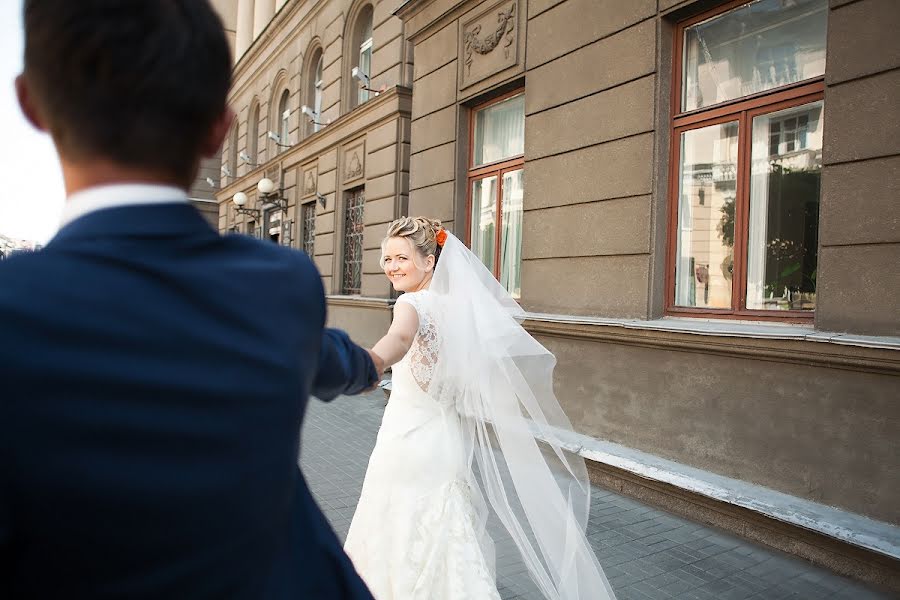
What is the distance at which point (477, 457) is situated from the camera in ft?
10.8

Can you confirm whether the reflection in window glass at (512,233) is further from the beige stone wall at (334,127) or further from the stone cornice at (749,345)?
the beige stone wall at (334,127)

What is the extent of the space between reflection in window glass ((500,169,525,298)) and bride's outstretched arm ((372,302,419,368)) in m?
5.18

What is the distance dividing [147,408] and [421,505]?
2.32 meters

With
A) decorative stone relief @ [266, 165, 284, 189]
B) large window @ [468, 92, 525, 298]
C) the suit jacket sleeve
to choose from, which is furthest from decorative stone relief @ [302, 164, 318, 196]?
the suit jacket sleeve

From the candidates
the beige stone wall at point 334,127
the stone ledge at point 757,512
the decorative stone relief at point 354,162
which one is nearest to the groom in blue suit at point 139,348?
the stone ledge at point 757,512

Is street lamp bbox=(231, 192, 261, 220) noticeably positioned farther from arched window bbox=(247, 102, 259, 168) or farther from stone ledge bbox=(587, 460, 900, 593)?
stone ledge bbox=(587, 460, 900, 593)

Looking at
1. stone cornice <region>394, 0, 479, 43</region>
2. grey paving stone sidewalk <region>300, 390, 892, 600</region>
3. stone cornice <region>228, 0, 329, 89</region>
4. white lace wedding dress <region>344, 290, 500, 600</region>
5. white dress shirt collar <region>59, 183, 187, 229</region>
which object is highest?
stone cornice <region>228, 0, 329, 89</region>

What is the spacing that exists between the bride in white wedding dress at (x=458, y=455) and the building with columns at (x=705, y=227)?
220cm

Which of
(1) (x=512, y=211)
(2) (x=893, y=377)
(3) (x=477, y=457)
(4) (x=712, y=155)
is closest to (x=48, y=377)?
(3) (x=477, y=457)

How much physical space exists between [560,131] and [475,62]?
2.19m

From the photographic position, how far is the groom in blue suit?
0.74m

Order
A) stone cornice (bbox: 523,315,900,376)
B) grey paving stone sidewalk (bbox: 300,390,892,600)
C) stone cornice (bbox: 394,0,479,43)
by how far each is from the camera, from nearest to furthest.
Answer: grey paving stone sidewalk (bbox: 300,390,892,600)
stone cornice (bbox: 523,315,900,376)
stone cornice (bbox: 394,0,479,43)

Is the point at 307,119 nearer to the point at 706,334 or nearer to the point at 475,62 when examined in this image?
the point at 475,62

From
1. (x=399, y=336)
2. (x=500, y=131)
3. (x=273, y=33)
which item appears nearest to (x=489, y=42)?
(x=500, y=131)
